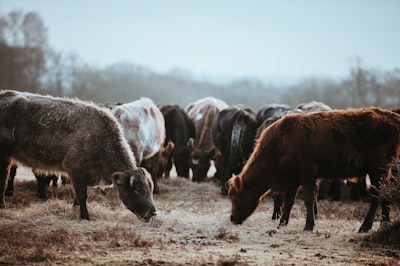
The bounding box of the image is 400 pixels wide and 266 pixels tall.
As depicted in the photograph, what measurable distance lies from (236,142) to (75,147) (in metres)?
5.62

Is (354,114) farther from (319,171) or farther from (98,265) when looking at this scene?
Result: (98,265)

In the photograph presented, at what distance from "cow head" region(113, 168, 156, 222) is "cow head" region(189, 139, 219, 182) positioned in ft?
24.8

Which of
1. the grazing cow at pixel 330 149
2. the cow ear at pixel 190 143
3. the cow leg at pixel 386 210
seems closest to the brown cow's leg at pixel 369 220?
the grazing cow at pixel 330 149

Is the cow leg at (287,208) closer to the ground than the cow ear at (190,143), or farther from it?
closer to the ground

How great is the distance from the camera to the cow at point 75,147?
9219mm

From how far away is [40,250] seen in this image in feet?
20.7

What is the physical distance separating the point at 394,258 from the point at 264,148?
2.98 meters

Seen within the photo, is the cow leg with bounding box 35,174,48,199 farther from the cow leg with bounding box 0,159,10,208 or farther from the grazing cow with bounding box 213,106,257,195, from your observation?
the grazing cow with bounding box 213,106,257,195

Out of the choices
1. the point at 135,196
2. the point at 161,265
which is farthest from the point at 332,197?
the point at 161,265

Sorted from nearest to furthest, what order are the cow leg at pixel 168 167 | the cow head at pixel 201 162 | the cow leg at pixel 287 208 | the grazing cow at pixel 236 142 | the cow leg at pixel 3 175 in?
1. the cow leg at pixel 287 208
2. the cow leg at pixel 3 175
3. the grazing cow at pixel 236 142
4. the cow head at pixel 201 162
5. the cow leg at pixel 168 167

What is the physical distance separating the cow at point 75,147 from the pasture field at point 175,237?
0.53m

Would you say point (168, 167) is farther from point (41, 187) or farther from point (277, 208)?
point (277, 208)

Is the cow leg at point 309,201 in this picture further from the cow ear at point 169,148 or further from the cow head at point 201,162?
the cow head at point 201,162

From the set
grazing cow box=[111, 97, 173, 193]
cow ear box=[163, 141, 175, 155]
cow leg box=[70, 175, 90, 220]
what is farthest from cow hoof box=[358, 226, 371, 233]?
cow ear box=[163, 141, 175, 155]
